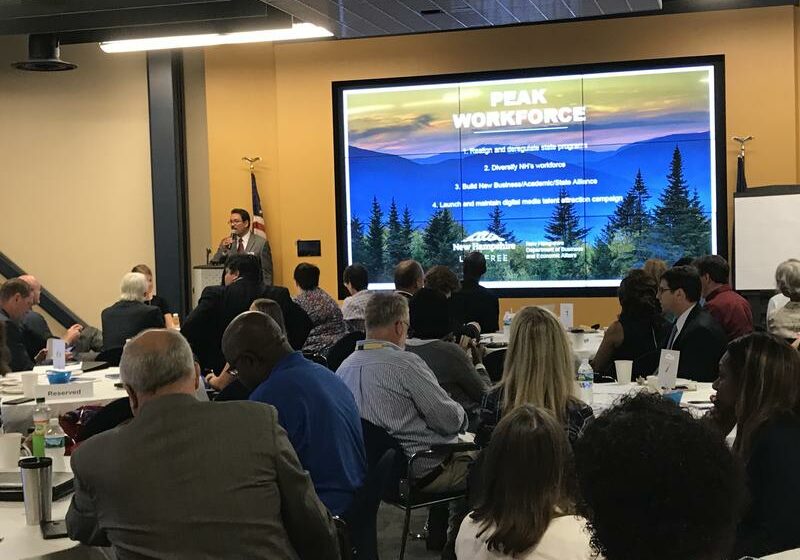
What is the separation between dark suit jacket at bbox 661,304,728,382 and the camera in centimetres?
524

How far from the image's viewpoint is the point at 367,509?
345 centimetres

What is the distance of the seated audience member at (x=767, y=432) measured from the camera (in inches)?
107

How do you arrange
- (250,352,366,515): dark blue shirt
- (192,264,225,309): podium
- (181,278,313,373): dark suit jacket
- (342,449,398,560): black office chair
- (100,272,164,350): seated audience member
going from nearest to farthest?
(250,352,366,515): dark blue shirt < (342,449,398,560): black office chair < (181,278,313,373): dark suit jacket < (100,272,164,350): seated audience member < (192,264,225,309): podium

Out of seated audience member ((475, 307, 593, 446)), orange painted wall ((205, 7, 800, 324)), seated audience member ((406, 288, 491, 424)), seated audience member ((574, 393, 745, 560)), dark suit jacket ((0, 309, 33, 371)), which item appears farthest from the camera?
orange painted wall ((205, 7, 800, 324))

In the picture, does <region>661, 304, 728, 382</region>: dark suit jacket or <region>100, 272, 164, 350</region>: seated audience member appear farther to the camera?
<region>100, 272, 164, 350</region>: seated audience member

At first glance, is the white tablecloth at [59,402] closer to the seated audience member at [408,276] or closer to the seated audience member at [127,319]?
the seated audience member at [127,319]

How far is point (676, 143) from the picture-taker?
9711mm

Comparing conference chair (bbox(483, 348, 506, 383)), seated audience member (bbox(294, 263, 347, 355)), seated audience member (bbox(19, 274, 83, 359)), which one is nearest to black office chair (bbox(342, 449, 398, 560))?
conference chair (bbox(483, 348, 506, 383))

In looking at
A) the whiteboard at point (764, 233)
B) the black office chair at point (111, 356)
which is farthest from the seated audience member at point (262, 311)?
the whiteboard at point (764, 233)

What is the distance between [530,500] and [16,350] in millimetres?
4971

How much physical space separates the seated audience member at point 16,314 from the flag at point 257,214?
3906 millimetres

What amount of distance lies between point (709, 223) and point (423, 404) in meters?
6.31

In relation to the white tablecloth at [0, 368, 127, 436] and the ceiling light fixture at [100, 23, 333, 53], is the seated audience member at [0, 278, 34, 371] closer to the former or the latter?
the white tablecloth at [0, 368, 127, 436]

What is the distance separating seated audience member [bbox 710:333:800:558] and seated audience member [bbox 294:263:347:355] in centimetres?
455
